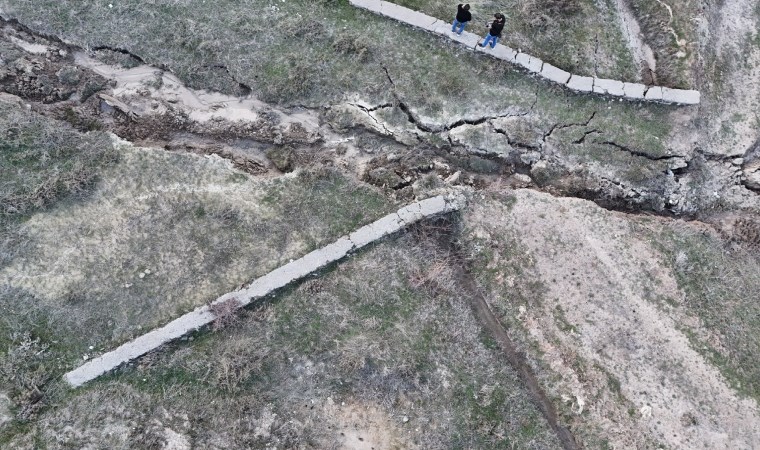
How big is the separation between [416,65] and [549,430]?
30.0 feet

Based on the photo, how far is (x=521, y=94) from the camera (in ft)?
45.2

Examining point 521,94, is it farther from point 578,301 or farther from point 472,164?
point 578,301

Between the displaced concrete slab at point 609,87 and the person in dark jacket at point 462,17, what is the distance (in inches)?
142

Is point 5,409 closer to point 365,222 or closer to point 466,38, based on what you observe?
point 365,222

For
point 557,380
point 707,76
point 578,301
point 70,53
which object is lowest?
point 557,380

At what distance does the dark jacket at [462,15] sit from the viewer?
42.2 feet

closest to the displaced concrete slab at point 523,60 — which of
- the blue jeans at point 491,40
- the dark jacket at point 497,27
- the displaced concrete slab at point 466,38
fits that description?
the blue jeans at point 491,40

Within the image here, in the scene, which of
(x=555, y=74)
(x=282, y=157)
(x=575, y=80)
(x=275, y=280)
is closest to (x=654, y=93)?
(x=575, y=80)

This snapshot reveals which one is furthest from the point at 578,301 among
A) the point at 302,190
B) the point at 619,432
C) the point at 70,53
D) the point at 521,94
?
the point at 70,53

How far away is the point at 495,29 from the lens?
1291cm

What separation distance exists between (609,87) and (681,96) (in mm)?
1778

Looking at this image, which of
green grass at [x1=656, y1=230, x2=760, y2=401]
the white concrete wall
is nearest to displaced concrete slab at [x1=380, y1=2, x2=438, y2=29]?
the white concrete wall

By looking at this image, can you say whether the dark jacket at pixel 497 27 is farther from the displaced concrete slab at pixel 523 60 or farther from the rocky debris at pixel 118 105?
the rocky debris at pixel 118 105

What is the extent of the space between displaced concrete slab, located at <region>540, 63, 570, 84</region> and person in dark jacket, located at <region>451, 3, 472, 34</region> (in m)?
2.28
